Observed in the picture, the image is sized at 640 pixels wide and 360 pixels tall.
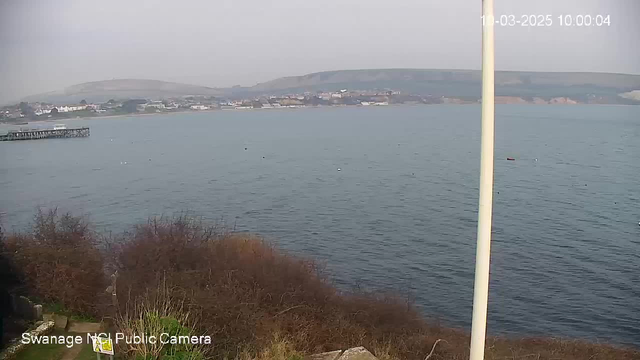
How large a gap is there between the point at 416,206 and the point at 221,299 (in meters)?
22.6

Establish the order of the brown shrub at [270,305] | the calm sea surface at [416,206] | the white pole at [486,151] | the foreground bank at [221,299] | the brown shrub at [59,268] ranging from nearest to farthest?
the white pole at [486,151], the foreground bank at [221,299], the brown shrub at [270,305], the brown shrub at [59,268], the calm sea surface at [416,206]

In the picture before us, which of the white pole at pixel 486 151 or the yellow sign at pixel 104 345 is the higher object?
the white pole at pixel 486 151

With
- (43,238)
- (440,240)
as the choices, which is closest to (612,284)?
(440,240)

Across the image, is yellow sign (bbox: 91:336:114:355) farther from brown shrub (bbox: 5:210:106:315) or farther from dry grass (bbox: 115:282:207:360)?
brown shrub (bbox: 5:210:106:315)

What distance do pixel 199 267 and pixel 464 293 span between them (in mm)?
10614

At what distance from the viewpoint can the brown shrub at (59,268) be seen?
10180mm

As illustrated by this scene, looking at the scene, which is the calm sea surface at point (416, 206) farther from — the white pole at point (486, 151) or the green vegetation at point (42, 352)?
the white pole at point (486, 151)

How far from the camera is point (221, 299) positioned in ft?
29.8

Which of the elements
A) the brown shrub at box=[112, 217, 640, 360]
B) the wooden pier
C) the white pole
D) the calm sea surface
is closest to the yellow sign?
the brown shrub at box=[112, 217, 640, 360]

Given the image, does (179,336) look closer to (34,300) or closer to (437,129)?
(34,300)

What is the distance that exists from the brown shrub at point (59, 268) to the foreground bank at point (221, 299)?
3 cm

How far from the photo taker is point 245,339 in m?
7.87

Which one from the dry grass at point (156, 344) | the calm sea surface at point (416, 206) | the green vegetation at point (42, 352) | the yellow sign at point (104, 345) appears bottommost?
the calm sea surface at point (416, 206)

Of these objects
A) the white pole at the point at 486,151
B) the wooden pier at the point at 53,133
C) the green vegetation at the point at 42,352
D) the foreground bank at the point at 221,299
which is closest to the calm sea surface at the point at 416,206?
the wooden pier at the point at 53,133
